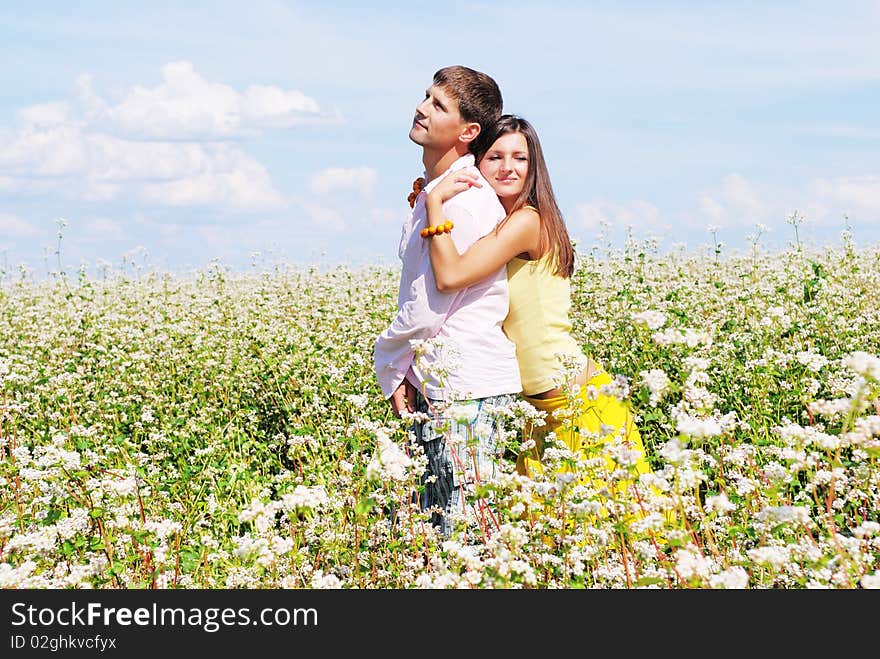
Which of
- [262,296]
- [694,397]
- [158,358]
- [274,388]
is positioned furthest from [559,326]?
[262,296]

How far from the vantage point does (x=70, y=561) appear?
4145 mm

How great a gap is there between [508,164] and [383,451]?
80.4 inches

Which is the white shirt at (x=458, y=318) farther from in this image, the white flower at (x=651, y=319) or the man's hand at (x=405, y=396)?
the white flower at (x=651, y=319)

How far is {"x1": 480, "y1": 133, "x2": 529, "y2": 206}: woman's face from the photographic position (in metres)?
4.53

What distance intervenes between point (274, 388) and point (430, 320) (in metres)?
3.75

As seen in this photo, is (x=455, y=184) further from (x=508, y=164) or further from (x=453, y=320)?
(x=453, y=320)

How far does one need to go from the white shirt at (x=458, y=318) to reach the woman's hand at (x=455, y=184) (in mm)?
36

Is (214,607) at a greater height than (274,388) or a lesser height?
lesser

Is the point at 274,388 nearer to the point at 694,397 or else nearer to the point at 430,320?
the point at 430,320

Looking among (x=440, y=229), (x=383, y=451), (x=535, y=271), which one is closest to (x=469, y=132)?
(x=440, y=229)

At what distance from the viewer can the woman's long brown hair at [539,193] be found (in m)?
4.52

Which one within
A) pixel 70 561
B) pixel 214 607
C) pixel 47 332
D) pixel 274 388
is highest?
pixel 47 332

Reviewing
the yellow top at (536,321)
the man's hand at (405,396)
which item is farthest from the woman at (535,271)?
the man's hand at (405,396)

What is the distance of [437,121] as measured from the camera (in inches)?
169
